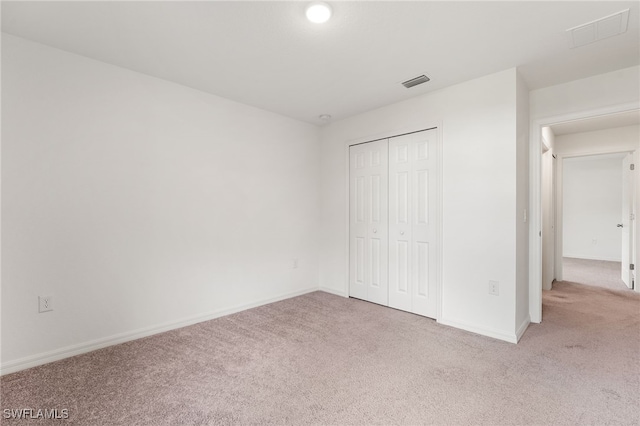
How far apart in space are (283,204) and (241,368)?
83.6 inches

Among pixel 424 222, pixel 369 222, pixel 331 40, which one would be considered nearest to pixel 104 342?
pixel 369 222

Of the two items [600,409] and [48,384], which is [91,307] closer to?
[48,384]

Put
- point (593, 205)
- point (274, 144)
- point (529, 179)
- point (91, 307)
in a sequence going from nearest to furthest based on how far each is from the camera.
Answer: point (91, 307)
point (529, 179)
point (274, 144)
point (593, 205)

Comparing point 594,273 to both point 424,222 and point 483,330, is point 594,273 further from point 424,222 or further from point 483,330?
point 424,222

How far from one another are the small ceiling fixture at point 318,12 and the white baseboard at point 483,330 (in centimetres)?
285

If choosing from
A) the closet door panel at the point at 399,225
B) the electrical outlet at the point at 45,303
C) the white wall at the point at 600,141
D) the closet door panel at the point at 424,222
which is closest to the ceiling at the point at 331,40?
the closet door panel at the point at 424,222

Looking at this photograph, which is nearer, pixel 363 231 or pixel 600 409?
pixel 600 409

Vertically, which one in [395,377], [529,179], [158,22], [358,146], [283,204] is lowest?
[395,377]

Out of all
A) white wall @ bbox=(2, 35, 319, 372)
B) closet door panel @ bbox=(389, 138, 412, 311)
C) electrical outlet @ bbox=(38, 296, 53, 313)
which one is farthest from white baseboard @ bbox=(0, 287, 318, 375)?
closet door panel @ bbox=(389, 138, 412, 311)

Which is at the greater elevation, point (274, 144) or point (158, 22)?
point (158, 22)

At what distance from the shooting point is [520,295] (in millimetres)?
2623

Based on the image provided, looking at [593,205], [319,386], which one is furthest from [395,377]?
[593,205]

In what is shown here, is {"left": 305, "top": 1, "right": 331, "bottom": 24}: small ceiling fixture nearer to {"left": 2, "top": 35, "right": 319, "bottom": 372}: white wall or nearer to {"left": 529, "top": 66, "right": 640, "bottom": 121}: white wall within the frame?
{"left": 2, "top": 35, "right": 319, "bottom": 372}: white wall

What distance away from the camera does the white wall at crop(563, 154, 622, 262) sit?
20.5 ft
